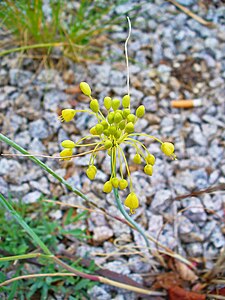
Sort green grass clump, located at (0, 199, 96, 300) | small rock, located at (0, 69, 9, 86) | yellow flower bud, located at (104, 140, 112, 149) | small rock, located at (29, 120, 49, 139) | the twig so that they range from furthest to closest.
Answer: the twig
small rock, located at (0, 69, 9, 86)
small rock, located at (29, 120, 49, 139)
green grass clump, located at (0, 199, 96, 300)
yellow flower bud, located at (104, 140, 112, 149)

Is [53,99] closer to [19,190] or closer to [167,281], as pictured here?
[19,190]

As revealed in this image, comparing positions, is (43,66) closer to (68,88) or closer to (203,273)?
(68,88)

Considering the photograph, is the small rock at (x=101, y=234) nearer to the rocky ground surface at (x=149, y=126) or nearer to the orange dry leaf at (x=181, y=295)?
the rocky ground surface at (x=149, y=126)

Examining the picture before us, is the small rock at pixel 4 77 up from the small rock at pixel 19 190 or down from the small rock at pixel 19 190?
up

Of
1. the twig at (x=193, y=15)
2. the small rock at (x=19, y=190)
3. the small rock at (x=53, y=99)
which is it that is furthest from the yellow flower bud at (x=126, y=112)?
the twig at (x=193, y=15)

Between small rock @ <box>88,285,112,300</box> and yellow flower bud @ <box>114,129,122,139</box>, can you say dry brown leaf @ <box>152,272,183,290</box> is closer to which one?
small rock @ <box>88,285,112,300</box>

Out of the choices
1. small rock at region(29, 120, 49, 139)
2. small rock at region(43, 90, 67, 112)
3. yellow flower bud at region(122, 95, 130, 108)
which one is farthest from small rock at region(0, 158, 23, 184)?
yellow flower bud at region(122, 95, 130, 108)
